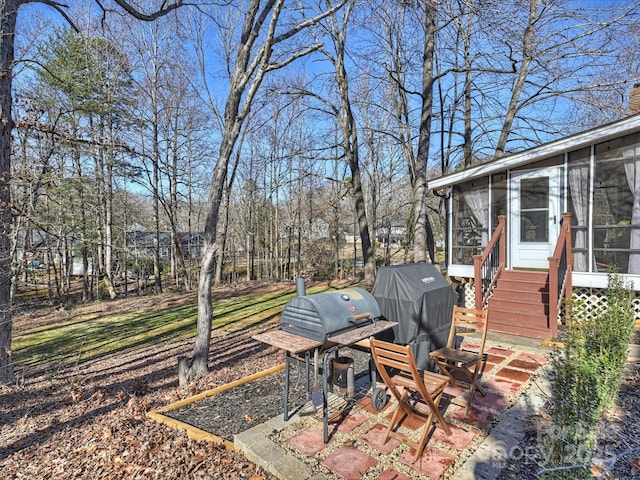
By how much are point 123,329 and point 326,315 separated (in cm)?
918

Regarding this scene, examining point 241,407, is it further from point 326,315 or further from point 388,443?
point 388,443

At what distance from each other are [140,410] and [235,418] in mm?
1392

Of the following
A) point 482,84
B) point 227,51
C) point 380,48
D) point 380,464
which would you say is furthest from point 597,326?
point 227,51

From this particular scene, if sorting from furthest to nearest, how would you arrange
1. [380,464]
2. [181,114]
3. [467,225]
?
[181,114] → [467,225] → [380,464]

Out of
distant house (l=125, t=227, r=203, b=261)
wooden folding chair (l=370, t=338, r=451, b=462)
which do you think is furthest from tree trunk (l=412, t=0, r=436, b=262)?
distant house (l=125, t=227, r=203, b=261)

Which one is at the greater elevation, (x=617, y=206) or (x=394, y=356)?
(x=617, y=206)

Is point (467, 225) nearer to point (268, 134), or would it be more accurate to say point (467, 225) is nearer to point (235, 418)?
point (235, 418)

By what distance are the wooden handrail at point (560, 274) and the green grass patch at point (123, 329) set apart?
6677 millimetres

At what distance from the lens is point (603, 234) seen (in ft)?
25.3

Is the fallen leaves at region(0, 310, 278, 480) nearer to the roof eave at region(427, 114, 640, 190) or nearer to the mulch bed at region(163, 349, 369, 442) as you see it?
the mulch bed at region(163, 349, 369, 442)

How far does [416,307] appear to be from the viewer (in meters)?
4.49

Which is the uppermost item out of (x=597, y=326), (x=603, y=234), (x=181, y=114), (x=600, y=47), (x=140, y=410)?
(x=181, y=114)

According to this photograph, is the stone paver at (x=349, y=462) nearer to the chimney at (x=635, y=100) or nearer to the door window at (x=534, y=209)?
the door window at (x=534, y=209)

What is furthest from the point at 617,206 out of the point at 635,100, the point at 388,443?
the point at 388,443
